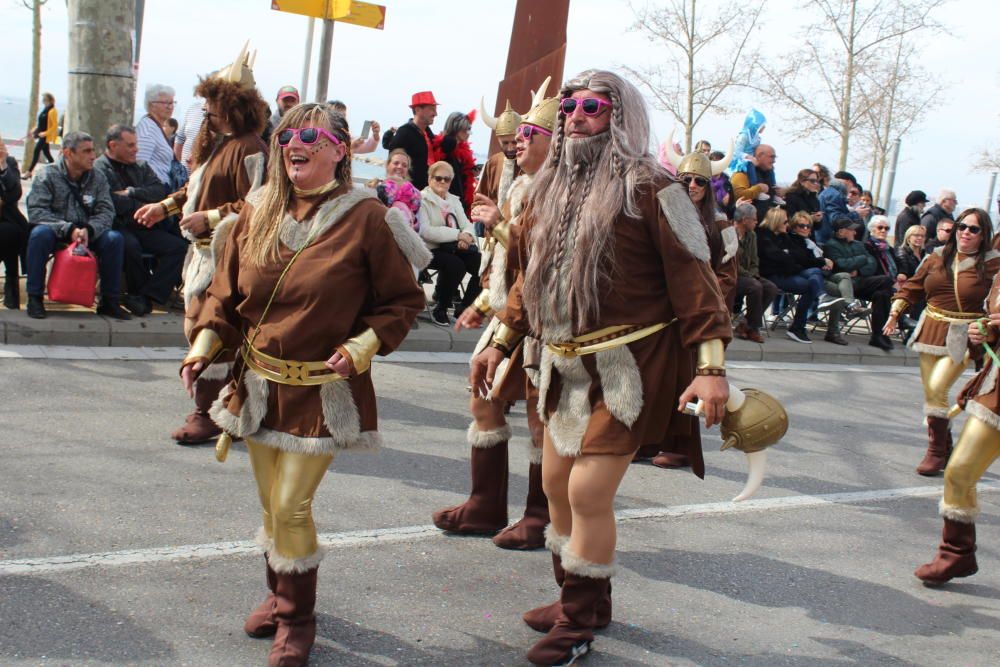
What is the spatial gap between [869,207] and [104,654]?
17.0 metres

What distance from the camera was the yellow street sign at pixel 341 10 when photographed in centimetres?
946

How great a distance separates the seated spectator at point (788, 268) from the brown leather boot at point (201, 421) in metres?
8.85

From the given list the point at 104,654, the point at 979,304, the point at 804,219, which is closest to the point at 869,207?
the point at 804,219

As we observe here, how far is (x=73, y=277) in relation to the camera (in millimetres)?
8719

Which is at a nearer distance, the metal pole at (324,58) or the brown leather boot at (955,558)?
the brown leather boot at (955,558)

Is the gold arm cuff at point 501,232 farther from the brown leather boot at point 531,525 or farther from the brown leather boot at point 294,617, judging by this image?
the brown leather boot at point 294,617

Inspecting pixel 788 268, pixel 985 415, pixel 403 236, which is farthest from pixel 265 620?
pixel 788 268

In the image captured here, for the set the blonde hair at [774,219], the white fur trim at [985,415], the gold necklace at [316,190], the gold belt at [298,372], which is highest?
the blonde hair at [774,219]

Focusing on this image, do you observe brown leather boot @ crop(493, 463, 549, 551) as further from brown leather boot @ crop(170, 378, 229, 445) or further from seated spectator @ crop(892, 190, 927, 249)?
seated spectator @ crop(892, 190, 927, 249)

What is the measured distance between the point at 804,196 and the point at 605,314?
1114cm

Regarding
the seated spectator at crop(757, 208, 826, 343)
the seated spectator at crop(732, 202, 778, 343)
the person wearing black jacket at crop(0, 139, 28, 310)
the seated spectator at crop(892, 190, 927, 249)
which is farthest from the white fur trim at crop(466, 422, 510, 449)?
the seated spectator at crop(892, 190, 927, 249)

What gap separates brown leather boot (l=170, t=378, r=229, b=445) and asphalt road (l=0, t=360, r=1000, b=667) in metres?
0.13

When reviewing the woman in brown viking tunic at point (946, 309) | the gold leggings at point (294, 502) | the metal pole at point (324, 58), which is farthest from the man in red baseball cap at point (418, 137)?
the gold leggings at point (294, 502)

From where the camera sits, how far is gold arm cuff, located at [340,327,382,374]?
3.67m
